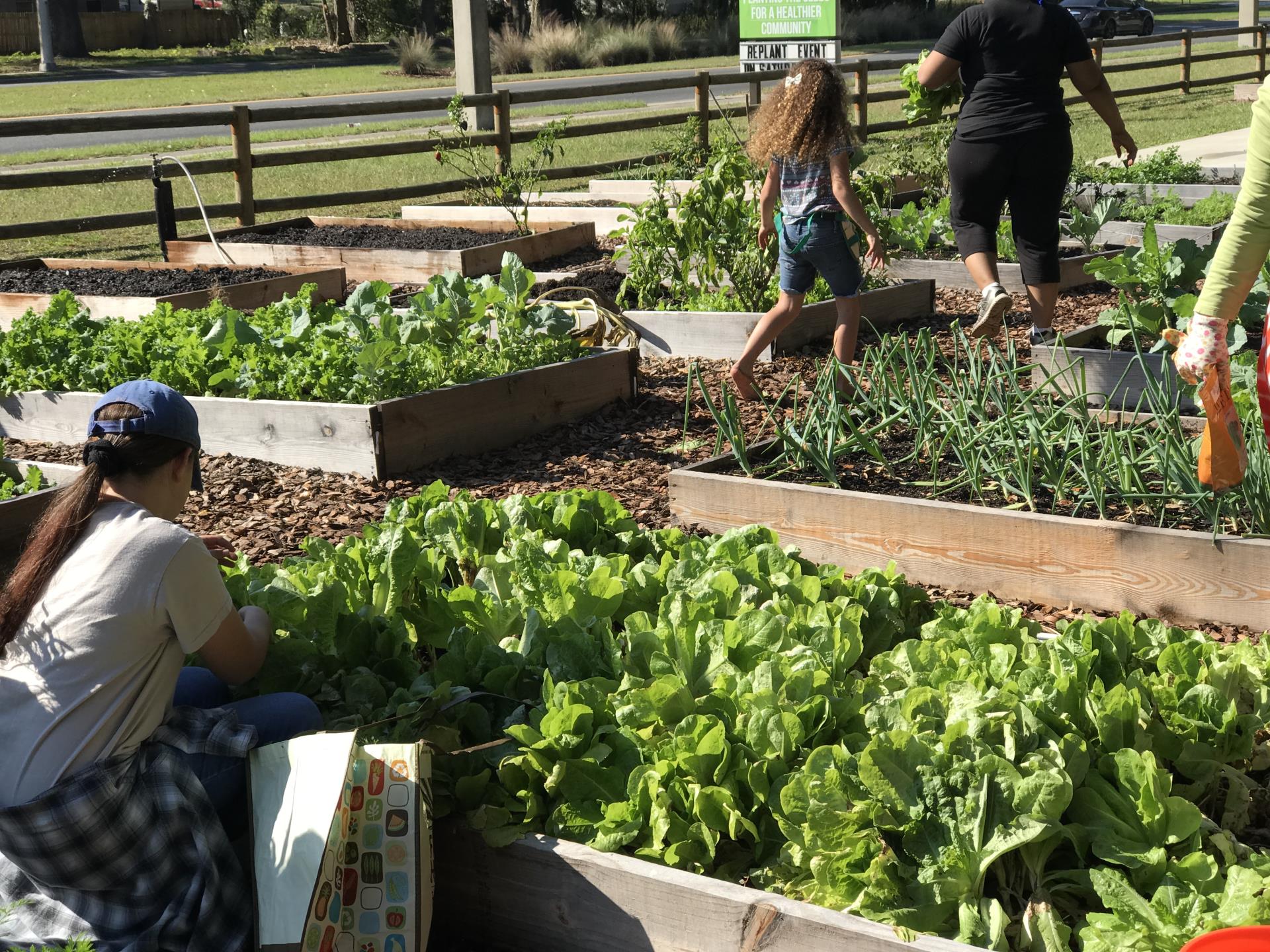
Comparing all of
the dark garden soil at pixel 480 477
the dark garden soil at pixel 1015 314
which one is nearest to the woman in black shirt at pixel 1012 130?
the dark garden soil at pixel 1015 314

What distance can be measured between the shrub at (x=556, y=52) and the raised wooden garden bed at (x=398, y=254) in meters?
28.6

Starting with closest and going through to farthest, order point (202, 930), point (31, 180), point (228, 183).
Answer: point (202, 930) → point (31, 180) → point (228, 183)

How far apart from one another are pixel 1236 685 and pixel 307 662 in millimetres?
2016

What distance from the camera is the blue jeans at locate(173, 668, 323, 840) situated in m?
2.55

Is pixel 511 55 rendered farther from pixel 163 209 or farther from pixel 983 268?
pixel 983 268

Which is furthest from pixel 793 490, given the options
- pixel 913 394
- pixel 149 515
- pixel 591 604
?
pixel 149 515

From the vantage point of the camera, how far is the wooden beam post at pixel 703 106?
50.6 ft

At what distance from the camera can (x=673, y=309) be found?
7.41 meters

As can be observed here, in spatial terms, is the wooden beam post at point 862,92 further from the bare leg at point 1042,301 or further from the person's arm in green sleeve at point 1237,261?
the person's arm in green sleeve at point 1237,261

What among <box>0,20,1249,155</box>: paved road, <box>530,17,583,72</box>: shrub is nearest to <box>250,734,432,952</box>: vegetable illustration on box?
<box>0,20,1249,155</box>: paved road

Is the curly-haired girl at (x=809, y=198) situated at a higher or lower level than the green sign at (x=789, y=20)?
lower

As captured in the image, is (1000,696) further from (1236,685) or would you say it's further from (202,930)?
(202,930)

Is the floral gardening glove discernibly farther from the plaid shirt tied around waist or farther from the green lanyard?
the green lanyard

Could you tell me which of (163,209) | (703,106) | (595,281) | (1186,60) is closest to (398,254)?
(595,281)
